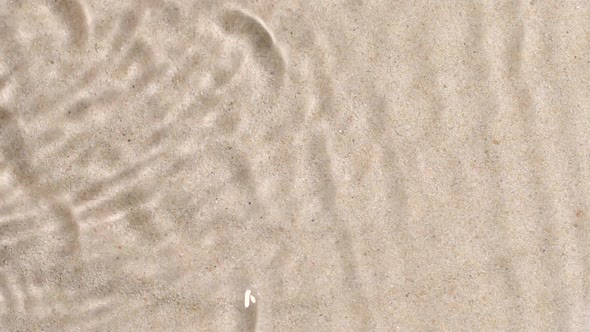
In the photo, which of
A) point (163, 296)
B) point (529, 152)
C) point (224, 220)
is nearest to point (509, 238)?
point (529, 152)

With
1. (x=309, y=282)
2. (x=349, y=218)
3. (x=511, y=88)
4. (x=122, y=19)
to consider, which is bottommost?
(x=309, y=282)

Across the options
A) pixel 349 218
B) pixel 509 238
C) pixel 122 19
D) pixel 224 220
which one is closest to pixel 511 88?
pixel 509 238

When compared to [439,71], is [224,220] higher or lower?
lower

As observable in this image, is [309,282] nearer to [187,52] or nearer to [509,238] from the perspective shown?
[509,238]

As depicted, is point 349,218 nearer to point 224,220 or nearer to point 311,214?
point 311,214

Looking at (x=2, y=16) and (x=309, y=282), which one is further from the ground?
(x=2, y=16)

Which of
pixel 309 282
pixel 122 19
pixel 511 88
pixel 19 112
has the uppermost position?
pixel 122 19
